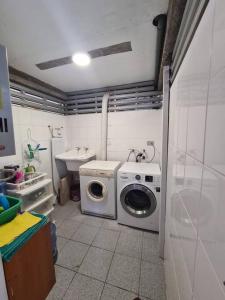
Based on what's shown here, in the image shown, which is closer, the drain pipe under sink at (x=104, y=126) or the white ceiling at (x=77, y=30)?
the white ceiling at (x=77, y=30)

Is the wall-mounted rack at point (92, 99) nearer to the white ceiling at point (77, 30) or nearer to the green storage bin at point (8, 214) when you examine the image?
the white ceiling at point (77, 30)

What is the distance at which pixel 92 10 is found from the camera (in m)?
1.03

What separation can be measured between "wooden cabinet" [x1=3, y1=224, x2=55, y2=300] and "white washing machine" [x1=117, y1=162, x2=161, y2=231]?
107cm

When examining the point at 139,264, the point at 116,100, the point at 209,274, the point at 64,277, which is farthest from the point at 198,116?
the point at 116,100

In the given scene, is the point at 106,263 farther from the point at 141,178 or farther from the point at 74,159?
the point at 74,159

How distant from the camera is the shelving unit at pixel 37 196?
1.61 meters

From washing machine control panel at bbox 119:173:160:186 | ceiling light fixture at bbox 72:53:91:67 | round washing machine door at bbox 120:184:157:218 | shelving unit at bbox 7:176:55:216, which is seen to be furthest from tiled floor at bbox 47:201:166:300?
ceiling light fixture at bbox 72:53:91:67

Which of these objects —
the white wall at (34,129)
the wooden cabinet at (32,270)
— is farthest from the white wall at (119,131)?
the wooden cabinet at (32,270)

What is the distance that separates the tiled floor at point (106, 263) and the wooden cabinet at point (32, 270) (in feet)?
0.52

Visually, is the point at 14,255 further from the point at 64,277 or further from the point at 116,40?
the point at 116,40

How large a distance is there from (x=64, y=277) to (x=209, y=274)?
1.54 meters

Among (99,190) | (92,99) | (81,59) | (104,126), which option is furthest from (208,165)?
(92,99)

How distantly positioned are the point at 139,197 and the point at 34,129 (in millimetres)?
2009

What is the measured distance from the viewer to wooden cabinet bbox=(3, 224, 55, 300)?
0.93 meters
